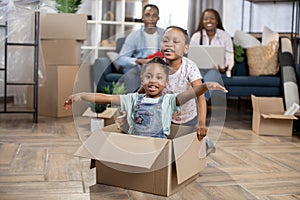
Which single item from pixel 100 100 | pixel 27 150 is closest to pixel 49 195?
pixel 100 100

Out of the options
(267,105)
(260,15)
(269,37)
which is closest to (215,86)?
(267,105)

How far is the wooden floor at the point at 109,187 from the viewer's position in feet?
5.48

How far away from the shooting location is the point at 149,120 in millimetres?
1697

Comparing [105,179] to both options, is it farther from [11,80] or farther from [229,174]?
[11,80]

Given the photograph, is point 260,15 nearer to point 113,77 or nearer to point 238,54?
point 238,54

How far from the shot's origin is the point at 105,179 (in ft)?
5.73

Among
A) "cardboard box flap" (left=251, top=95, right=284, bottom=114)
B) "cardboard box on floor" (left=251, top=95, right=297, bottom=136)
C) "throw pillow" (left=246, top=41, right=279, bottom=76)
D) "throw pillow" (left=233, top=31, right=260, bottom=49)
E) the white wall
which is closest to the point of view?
"cardboard box on floor" (left=251, top=95, right=297, bottom=136)

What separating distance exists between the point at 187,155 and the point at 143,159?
0.74 ft

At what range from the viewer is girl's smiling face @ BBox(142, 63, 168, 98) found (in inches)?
65.7

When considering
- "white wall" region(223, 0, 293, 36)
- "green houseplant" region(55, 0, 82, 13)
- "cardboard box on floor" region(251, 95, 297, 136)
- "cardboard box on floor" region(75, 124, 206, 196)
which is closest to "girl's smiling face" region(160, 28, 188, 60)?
"cardboard box on floor" region(75, 124, 206, 196)

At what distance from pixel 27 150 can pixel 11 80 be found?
3.49ft

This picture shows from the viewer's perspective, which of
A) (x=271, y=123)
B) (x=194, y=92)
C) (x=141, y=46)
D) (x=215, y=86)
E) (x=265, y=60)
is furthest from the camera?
(x=265, y=60)

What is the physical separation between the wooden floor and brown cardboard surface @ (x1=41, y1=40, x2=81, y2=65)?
2.18 feet

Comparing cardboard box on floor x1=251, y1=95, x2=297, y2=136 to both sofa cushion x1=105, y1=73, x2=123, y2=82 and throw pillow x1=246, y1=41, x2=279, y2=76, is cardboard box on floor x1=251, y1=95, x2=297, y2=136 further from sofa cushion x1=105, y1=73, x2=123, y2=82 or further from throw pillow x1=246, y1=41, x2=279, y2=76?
sofa cushion x1=105, y1=73, x2=123, y2=82
